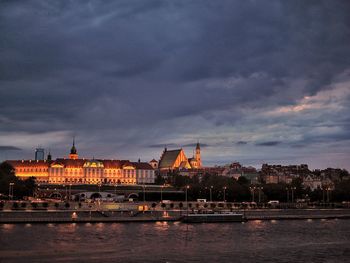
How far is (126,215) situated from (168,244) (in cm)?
3255

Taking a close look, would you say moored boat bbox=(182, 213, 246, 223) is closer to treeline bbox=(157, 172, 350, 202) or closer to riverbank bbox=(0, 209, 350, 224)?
riverbank bbox=(0, 209, 350, 224)

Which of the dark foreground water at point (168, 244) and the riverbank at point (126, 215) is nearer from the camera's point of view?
the dark foreground water at point (168, 244)

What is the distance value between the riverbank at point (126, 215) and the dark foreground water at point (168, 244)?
5.10 m

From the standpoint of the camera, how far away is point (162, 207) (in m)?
98.8

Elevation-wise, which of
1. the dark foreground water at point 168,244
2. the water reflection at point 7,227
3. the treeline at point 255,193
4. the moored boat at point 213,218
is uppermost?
the treeline at point 255,193

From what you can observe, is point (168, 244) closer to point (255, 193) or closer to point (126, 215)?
point (126, 215)

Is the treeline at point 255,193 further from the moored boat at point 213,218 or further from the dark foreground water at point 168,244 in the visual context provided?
the dark foreground water at point 168,244

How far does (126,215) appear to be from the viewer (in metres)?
79.6

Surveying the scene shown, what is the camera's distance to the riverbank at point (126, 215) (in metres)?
71.0

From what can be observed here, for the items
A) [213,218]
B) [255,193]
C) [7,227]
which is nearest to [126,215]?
[213,218]

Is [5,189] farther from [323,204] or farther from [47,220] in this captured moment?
[323,204]

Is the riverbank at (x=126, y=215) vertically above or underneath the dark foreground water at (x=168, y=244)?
above

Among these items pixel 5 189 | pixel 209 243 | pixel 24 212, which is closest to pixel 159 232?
pixel 209 243

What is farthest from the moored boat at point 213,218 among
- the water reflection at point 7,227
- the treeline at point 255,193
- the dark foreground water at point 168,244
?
the treeline at point 255,193
